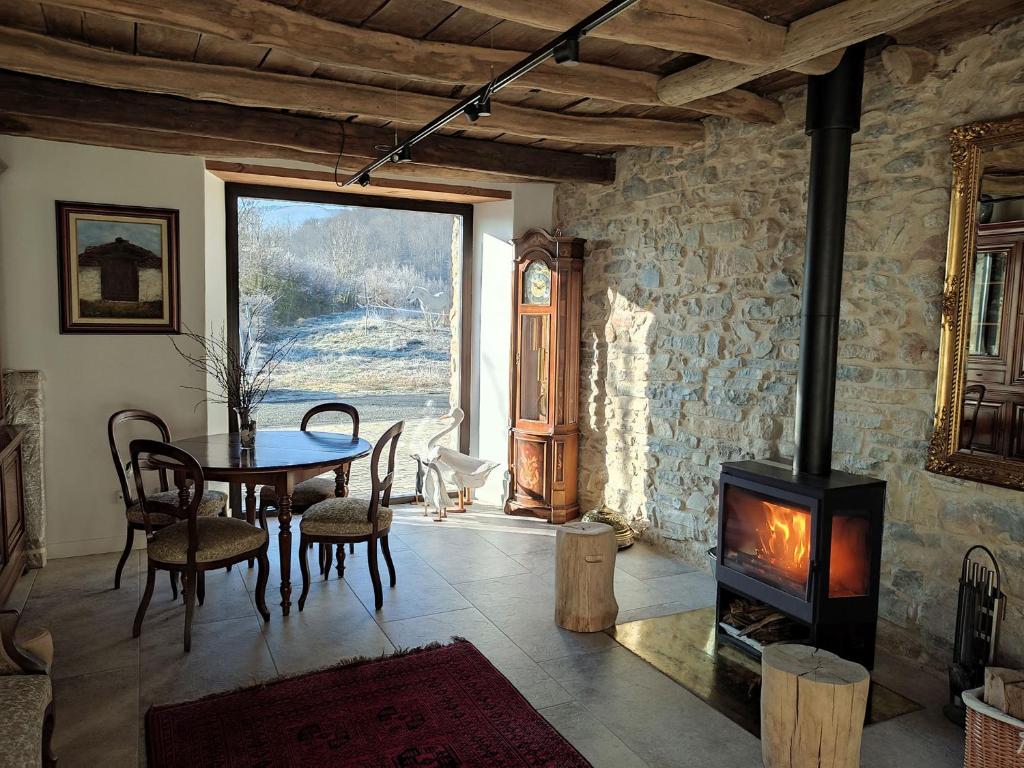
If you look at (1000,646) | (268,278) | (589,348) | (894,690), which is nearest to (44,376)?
(268,278)

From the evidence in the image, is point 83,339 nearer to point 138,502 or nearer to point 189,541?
point 138,502

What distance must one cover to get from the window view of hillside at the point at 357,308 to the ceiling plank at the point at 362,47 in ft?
8.75

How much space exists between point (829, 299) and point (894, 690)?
1.69 m

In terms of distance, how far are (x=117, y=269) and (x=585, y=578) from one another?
3479 millimetres

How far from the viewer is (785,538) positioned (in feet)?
10.7

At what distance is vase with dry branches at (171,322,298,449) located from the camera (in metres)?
4.51

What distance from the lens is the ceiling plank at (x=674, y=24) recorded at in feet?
8.65

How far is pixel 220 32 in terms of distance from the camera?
2850 millimetres

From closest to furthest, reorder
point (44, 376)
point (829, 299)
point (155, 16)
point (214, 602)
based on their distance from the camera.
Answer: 1. point (155, 16)
2. point (829, 299)
3. point (214, 602)
4. point (44, 376)

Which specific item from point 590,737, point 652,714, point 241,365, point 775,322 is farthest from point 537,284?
point 590,737

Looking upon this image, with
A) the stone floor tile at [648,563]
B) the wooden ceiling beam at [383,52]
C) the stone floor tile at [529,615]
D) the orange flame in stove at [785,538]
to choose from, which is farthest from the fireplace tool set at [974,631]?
the wooden ceiling beam at [383,52]

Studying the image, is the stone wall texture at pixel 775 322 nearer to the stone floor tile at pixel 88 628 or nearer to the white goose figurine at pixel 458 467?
the white goose figurine at pixel 458 467

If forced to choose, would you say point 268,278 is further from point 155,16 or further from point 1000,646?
point 1000,646

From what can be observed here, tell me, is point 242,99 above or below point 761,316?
above
